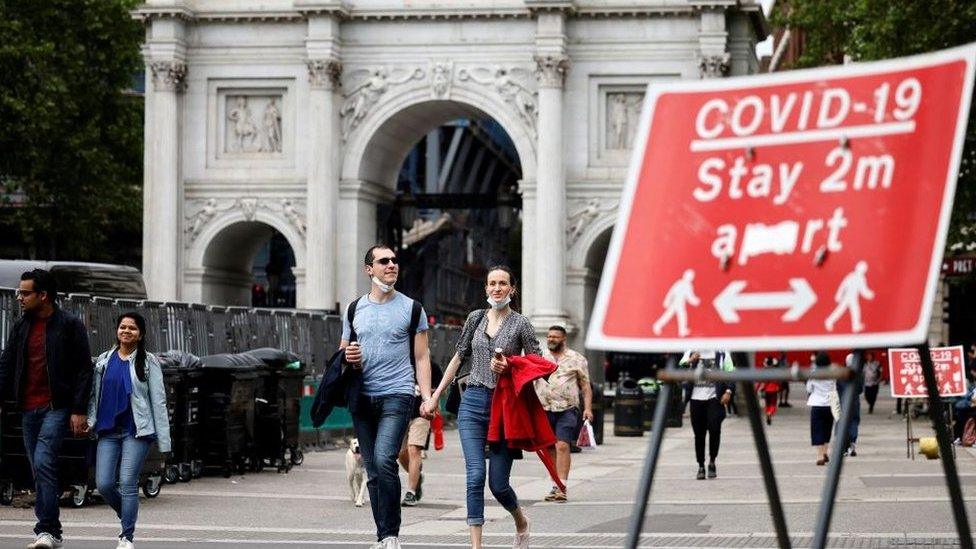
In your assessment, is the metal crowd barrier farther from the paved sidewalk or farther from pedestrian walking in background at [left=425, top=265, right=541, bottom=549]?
pedestrian walking in background at [left=425, top=265, right=541, bottom=549]

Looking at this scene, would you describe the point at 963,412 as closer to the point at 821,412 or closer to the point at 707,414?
the point at 821,412

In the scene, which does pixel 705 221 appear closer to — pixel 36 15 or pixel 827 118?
pixel 827 118

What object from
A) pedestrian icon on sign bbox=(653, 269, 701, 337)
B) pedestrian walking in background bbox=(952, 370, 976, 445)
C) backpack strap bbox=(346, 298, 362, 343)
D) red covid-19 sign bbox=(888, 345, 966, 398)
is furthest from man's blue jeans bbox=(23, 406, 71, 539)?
pedestrian walking in background bbox=(952, 370, 976, 445)

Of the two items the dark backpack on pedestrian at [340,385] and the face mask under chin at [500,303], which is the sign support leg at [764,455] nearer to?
the dark backpack on pedestrian at [340,385]

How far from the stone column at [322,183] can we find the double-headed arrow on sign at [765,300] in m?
47.2

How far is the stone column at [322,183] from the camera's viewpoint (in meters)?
53.3

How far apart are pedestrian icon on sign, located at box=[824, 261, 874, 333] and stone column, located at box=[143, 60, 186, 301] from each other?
4919cm

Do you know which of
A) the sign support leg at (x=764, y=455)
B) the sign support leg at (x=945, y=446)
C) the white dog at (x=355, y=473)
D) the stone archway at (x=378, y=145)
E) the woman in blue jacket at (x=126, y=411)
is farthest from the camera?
the stone archway at (x=378, y=145)

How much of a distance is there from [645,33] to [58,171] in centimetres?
1827

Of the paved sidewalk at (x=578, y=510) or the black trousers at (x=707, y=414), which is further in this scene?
the black trousers at (x=707, y=414)

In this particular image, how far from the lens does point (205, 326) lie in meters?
27.4

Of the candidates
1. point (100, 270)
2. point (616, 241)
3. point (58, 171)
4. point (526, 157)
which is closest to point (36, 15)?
point (58, 171)

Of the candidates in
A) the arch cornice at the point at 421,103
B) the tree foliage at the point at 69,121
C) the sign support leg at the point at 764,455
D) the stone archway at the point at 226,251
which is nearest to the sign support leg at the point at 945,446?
the sign support leg at the point at 764,455

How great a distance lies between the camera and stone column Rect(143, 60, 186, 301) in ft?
178
